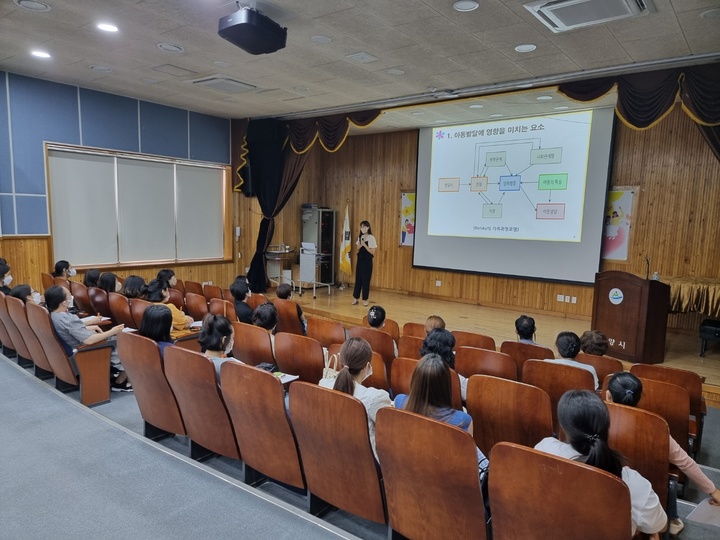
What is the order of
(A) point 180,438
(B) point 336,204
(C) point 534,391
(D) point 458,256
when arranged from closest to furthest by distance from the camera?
(C) point 534,391, (A) point 180,438, (D) point 458,256, (B) point 336,204

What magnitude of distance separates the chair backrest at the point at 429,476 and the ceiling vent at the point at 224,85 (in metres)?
5.85

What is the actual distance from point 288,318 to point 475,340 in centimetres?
199

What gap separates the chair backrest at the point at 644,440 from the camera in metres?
1.99

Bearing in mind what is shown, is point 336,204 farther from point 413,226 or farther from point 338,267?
point 413,226

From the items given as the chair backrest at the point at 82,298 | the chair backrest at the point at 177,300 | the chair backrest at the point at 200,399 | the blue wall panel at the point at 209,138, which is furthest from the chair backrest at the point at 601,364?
the blue wall panel at the point at 209,138

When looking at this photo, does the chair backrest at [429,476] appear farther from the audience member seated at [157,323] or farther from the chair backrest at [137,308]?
the chair backrest at [137,308]

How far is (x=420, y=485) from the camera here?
1.81 meters

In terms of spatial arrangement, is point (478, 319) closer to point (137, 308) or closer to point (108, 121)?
point (137, 308)

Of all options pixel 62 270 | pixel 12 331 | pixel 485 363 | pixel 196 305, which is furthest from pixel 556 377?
pixel 62 270

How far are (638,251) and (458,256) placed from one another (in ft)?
9.96

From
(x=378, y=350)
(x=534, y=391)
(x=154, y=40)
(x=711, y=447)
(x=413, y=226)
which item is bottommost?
(x=711, y=447)

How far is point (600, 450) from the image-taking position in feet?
5.11

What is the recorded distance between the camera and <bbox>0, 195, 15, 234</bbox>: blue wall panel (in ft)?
21.3

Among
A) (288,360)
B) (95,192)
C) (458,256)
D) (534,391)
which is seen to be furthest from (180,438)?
(458,256)
